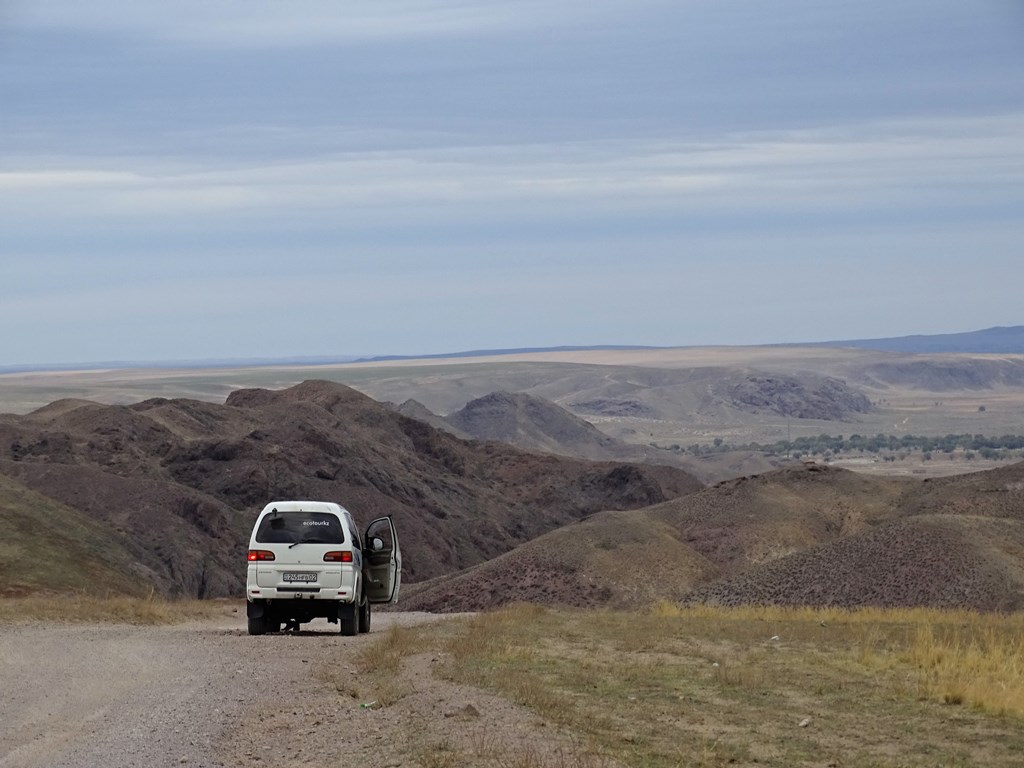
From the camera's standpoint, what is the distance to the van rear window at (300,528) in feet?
70.3

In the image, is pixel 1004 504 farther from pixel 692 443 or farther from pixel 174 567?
pixel 692 443

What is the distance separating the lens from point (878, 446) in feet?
506

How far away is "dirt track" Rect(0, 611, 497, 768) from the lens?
10.8 metres

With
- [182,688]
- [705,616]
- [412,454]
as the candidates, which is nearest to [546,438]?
[412,454]

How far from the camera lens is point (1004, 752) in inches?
453

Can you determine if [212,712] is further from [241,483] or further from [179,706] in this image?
[241,483]

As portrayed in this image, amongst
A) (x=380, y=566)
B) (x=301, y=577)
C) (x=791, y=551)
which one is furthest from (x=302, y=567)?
(x=791, y=551)

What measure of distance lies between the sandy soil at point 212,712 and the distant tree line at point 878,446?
399 feet

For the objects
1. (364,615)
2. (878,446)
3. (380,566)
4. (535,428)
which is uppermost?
(380,566)

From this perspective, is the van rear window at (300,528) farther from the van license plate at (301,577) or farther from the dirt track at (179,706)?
the dirt track at (179,706)

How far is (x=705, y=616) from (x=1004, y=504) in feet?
62.8

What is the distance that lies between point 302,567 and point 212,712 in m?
8.70

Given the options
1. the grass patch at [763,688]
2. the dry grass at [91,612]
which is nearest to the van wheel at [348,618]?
the grass patch at [763,688]

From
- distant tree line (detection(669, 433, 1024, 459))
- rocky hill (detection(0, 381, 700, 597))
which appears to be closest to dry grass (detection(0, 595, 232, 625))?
rocky hill (detection(0, 381, 700, 597))
